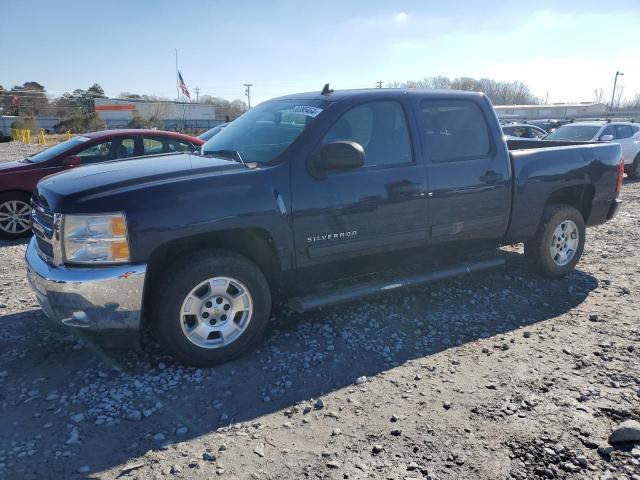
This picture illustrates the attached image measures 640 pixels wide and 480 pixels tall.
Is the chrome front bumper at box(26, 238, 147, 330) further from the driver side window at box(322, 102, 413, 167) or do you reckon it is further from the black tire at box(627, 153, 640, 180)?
the black tire at box(627, 153, 640, 180)

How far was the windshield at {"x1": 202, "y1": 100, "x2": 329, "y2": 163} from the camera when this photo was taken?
4.04 meters

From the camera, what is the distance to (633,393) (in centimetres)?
336

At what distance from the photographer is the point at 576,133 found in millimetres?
14000

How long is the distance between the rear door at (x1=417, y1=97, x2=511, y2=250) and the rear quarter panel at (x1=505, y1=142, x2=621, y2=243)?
A: 7.4 inches

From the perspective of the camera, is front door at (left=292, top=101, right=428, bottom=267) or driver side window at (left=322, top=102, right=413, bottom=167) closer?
front door at (left=292, top=101, right=428, bottom=267)

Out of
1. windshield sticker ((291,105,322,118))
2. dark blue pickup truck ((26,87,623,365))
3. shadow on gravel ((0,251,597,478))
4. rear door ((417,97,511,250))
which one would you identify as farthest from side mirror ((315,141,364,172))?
shadow on gravel ((0,251,597,478))

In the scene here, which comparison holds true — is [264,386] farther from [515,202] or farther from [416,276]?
[515,202]

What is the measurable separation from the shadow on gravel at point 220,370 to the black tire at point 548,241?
0.39m

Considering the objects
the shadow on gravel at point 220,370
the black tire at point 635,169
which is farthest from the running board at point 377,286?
the black tire at point 635,169

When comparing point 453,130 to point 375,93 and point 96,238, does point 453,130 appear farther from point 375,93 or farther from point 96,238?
point 96,238

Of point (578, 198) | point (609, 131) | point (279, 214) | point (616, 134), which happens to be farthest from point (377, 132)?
point (616, 134)

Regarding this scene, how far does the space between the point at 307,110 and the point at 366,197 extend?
91 centimetres

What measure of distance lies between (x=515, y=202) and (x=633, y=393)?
2164 mm

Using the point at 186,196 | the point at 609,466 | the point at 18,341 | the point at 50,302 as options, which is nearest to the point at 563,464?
the point at 609,466
